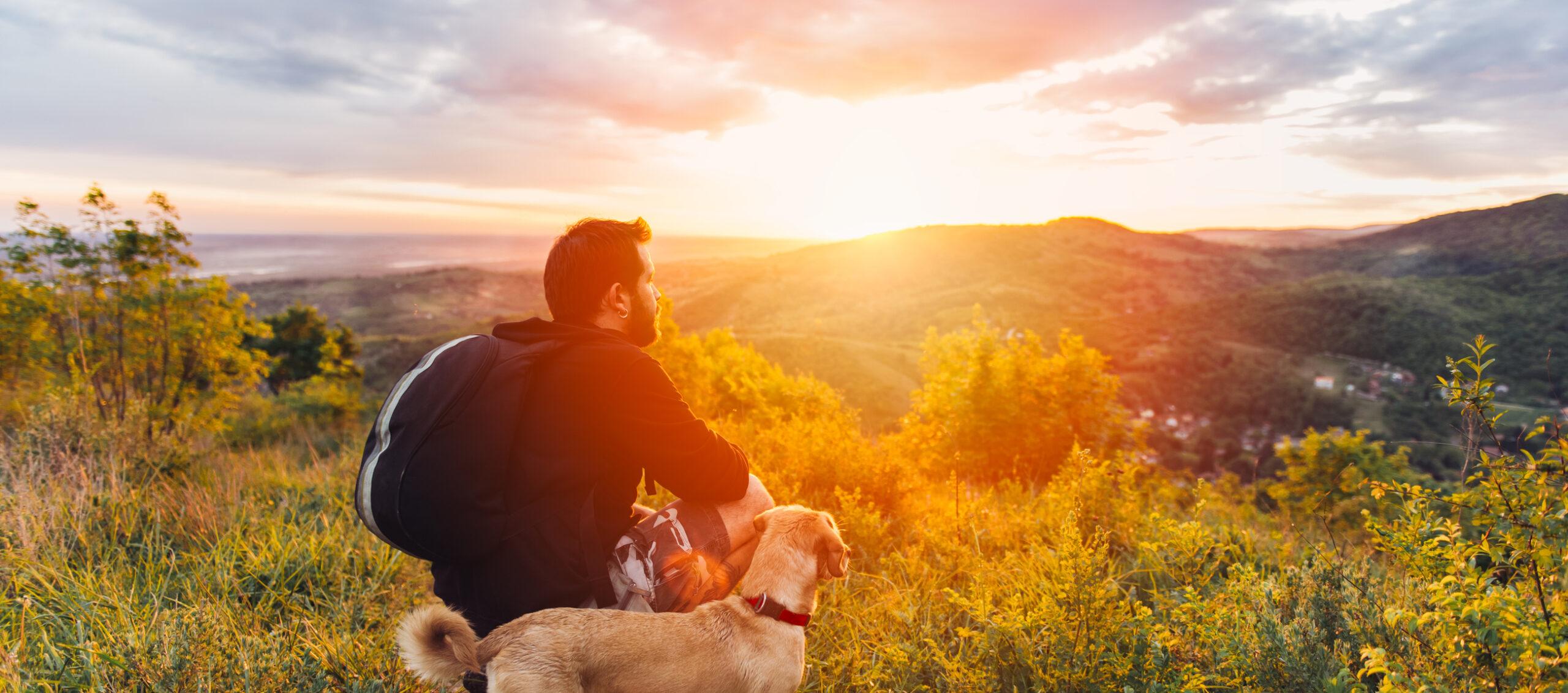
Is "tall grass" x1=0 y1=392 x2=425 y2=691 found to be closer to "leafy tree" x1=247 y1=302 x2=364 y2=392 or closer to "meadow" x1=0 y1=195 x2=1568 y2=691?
"meadow" x1=0 y1=195 x2=1568 y2=691

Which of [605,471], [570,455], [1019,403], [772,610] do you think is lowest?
[1019,403]

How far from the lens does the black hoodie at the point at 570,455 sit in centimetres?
241

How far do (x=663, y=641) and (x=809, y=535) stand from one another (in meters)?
0.73

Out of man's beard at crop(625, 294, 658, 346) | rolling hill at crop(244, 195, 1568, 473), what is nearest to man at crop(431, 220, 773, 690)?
man's beard at crop(625, 294, 658, 346)

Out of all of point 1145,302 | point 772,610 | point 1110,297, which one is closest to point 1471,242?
point 1145,302

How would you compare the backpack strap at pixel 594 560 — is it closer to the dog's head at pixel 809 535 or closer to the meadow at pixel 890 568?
the dog's head at pixel 809 535

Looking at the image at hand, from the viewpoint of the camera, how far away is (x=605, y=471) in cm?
261

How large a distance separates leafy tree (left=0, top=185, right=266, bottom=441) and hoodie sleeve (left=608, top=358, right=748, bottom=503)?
23.2 feet

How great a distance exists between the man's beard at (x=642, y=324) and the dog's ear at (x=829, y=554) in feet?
3.66

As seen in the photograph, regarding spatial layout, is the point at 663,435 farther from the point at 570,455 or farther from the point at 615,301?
the point at 615,301

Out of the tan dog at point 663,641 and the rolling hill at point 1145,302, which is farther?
the rolling hill at point 1145,302

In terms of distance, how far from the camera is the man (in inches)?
95.3

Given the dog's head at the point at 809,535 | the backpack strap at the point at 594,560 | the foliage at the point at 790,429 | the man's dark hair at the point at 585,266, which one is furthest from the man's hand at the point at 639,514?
the foliage at the point at 790,429

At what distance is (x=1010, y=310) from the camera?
340ft
